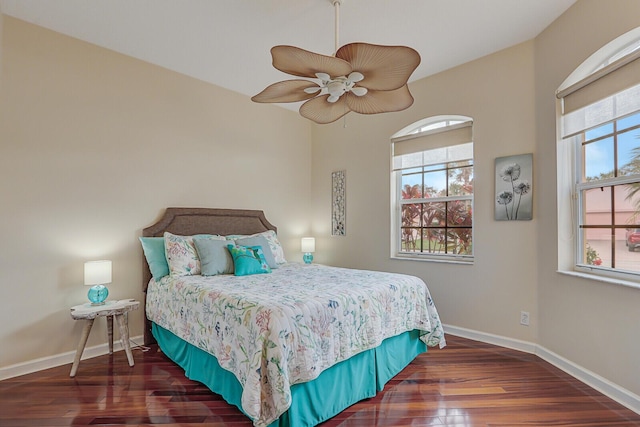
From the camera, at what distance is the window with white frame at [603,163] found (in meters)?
2.07

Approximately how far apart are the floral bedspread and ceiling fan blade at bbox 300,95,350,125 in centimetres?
130

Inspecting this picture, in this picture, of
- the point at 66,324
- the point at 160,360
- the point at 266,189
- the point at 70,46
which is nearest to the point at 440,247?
the point at 266,189

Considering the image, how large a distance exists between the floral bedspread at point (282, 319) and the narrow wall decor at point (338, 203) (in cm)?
145

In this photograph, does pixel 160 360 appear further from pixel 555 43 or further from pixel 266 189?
pixel 555 43

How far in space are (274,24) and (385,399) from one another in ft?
9.64

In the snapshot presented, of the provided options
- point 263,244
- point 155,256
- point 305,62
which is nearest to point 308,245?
point 263,244

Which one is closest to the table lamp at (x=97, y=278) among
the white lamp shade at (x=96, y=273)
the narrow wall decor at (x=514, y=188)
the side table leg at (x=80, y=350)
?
the white lamp shade at (x=96, y=273)

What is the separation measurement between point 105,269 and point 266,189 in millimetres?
2082

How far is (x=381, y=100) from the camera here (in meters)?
2.28

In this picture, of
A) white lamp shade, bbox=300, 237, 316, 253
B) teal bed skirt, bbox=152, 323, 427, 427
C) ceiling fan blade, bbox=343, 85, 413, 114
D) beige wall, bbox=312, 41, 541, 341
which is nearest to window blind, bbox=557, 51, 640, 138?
beige wall, bbox=312, 41, 541, 341

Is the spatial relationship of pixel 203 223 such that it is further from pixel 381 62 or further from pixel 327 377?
pixel 381 62

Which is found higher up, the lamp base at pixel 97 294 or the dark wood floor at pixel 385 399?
the lamp base at pixel 97 294

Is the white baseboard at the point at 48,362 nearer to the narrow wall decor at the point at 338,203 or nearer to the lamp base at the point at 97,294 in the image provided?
the lamp base at the point at 97,294

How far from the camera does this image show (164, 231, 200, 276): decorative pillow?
9.28 ft
